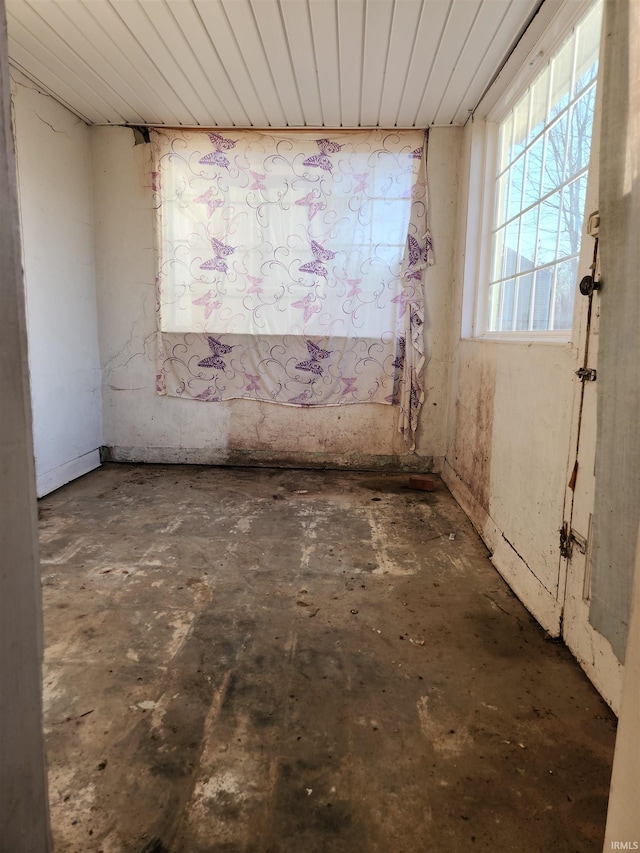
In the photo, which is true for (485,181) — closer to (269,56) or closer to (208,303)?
(269,56)

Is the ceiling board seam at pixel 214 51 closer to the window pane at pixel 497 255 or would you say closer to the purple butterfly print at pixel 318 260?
the purple butterfly print at pixel 318 260

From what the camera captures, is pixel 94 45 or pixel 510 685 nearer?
pixel 510 685

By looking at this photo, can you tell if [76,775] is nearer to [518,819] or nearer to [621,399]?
[518,819]

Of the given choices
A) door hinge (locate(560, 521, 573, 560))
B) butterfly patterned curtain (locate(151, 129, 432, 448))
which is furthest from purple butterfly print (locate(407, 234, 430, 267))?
door hinge (locate(560, 521, 573, 560))

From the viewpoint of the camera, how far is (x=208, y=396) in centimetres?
424

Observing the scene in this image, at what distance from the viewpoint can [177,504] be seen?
11.0ft

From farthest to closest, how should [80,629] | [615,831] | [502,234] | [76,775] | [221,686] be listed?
[502,234]
[80,629]
[221,686]
[76,775]
[615,831]

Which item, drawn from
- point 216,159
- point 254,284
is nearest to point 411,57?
point 216,159

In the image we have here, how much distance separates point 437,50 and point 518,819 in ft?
11.0

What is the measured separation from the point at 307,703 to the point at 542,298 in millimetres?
2089

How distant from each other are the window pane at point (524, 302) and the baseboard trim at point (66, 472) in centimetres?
310

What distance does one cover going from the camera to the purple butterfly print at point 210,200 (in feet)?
13.0

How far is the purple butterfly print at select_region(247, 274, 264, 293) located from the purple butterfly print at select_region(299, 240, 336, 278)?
0.35 metres

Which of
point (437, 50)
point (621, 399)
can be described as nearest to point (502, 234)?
point (437, 50)
